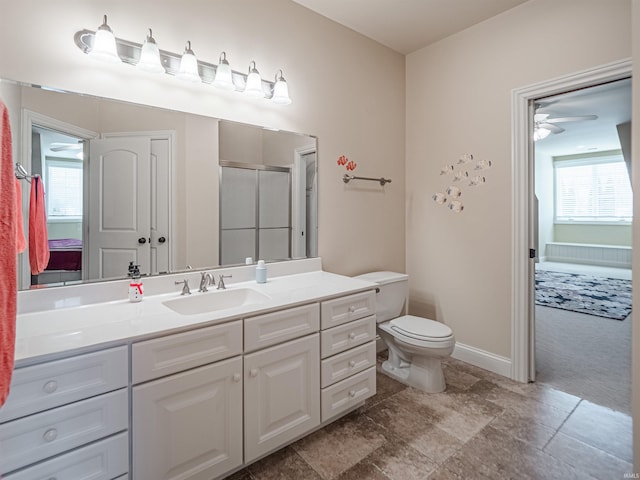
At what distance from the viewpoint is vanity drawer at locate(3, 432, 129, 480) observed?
1.01 meters

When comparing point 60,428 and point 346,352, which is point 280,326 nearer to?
point 346,352

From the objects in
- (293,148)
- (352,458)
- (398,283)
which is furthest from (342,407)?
(293,148)

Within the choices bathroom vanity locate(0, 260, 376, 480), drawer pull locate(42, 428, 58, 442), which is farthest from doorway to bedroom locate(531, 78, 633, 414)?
drawer pull locate(42, 428, 58, 442)

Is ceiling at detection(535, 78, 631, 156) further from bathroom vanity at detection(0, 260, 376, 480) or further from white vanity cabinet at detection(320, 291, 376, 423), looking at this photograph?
bathroom vanity at detection(0, 260, 376, 480)

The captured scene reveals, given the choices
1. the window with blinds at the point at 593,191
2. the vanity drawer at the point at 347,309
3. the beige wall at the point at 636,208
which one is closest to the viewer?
the beige wall at the point at 636,208

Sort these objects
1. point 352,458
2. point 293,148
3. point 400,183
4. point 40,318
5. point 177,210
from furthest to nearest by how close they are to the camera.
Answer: point 400,183 < point 293,148 < point 177,210 < point 352,458 < point 40,318

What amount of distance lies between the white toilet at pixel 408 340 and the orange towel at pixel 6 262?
198 cm

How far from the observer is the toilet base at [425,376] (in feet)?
7.27

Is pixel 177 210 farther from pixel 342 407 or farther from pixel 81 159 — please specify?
pixel 342 407

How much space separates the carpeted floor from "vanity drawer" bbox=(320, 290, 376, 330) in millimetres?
1460

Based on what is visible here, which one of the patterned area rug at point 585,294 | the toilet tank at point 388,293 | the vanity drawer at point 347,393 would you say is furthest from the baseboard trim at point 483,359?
the patterned area rug at point 585,294

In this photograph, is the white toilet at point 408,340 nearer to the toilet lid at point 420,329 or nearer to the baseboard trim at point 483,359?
the toilet lid at point 420,329

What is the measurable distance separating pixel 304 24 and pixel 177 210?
1552 mm

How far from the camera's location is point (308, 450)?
1.67 m
